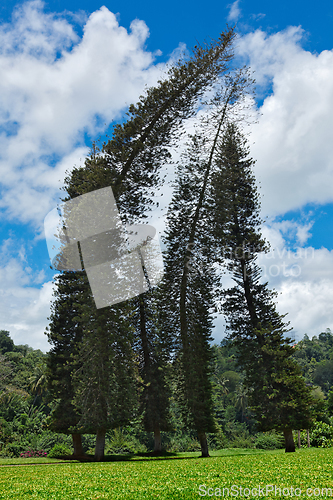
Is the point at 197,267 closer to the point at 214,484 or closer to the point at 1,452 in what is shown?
the point at 214,484

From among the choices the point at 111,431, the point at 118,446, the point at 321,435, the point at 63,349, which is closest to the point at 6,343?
the point at 111,431

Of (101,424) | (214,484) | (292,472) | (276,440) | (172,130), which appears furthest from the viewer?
(276,440)

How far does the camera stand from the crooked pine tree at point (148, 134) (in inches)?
653

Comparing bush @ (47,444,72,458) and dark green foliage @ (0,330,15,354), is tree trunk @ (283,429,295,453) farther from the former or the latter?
dark green foliage @ (0,330,15,354)

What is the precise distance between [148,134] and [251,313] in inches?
437

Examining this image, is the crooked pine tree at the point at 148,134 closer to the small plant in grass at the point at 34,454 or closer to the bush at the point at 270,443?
the small plant in grass at the point at 34,454

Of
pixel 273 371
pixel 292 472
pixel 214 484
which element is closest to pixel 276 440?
pixel 273 371

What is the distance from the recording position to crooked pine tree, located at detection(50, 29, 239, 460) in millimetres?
16594

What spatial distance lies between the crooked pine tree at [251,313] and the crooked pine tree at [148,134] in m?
4.04

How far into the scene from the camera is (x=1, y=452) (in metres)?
22.5

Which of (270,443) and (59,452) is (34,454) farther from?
(270,443)

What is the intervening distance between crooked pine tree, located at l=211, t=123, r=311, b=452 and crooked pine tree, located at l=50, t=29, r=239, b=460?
13.3 ft

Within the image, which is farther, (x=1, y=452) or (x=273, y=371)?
(x=1, y=452)

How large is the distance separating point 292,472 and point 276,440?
25983mm
